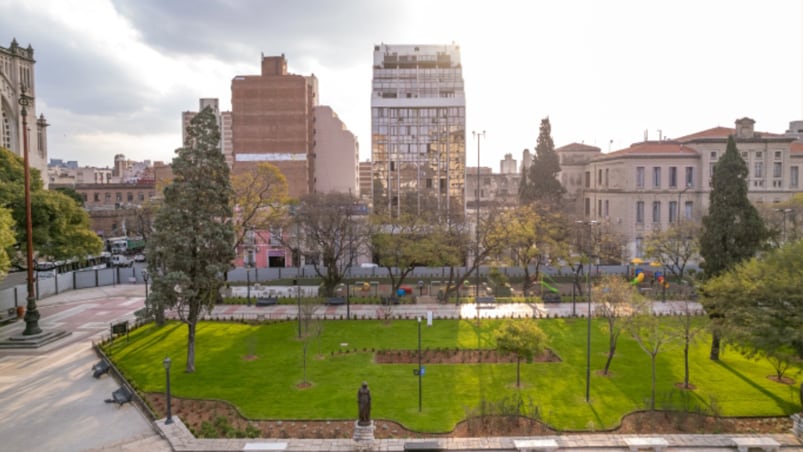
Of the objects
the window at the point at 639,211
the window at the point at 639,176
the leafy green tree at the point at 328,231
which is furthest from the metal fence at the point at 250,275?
the window at the point at 639,176

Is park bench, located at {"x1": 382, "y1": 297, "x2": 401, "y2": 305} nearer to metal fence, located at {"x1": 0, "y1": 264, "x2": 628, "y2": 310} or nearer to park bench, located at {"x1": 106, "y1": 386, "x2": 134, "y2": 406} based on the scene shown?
metal fence, located at {"x1": 0, "y1": 264, "x2": 628, "y2": 310}

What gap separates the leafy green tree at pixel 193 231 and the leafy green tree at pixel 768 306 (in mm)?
20007

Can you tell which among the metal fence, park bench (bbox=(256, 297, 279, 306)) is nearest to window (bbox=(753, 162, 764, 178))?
the metal fence

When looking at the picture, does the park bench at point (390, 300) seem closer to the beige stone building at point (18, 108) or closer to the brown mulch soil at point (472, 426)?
the brown mulch soil at point (472, 426)

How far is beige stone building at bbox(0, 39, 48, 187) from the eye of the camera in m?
67.2

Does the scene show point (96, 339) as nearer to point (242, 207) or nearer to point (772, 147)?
point (242, 207)

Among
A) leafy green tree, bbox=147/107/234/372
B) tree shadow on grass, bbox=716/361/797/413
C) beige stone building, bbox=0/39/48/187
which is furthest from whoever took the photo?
beige stone building, bbox=0/39/48/187

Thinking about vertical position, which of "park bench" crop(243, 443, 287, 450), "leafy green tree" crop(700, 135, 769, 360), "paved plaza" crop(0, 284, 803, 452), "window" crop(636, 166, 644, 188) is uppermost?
"window" crop(636, 166, 644, 188)

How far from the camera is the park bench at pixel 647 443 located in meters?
16.6

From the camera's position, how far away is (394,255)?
38.2 metres

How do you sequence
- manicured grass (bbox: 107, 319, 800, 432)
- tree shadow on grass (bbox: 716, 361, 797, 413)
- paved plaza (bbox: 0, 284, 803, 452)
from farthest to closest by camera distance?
tree shadow on grass (bbox: 716, 361, 797, 413) < manicured grass (bbox: 107, 319, 800, 432) < paved plaza (bbox: 0, 284, 803, 452)

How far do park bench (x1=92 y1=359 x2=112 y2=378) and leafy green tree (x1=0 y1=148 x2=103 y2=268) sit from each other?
1347 cm

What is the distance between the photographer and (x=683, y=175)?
192 feet

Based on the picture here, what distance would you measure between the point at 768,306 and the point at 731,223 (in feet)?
22.3
